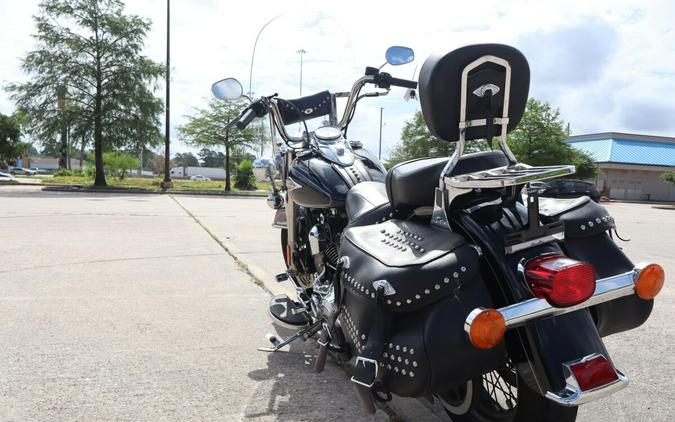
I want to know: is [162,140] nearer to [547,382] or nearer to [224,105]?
[224,105]

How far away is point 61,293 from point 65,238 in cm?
347

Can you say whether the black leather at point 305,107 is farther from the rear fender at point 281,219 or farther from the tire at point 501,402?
the tire at point 501,402

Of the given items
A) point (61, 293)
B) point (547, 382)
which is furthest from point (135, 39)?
point (547, 382)

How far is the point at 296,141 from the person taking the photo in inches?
141

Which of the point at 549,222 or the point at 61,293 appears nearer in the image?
the point at 549,222

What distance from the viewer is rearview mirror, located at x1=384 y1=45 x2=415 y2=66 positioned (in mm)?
3574

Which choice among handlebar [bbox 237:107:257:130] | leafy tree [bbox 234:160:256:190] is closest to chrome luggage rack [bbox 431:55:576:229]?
handlebar [bbox 237:107:257:130]

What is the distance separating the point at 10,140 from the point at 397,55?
38.4 metres

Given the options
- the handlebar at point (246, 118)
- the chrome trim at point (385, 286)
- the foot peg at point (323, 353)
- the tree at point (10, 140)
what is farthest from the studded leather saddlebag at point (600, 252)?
the tree at point (10, 140)

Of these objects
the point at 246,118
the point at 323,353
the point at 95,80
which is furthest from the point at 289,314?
the point at 95,80

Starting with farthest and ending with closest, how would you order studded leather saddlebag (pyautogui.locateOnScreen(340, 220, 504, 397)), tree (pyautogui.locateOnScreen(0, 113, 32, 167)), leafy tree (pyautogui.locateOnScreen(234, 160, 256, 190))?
tree (pyautogui.locateOnScreen(0, 113, 32, 167)) < leafy tree (pyautogui.locateOnScreen(234, 160, 256, 190)) < studded leather saddlebag (pyautogui.locateOnScreen(340, 220, 504, 397))

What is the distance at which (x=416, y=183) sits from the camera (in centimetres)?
208

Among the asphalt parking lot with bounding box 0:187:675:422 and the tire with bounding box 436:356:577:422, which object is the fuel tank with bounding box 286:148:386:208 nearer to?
the asphalt parking lot with bounding box 0:187:675:422

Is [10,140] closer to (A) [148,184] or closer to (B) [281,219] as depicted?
(A) [148,184]
